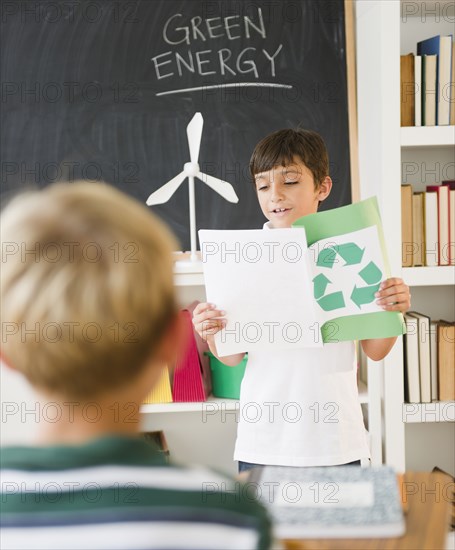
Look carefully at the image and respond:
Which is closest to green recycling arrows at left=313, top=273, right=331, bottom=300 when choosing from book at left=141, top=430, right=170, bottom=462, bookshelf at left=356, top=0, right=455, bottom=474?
bookshelf at left=356, top=0, right=455, bottom=474

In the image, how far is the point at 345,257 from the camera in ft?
5.37

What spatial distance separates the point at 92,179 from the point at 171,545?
7.03ft

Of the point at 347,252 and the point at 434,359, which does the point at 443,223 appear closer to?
the point at 434,359

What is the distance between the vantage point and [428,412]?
2424 millimetres

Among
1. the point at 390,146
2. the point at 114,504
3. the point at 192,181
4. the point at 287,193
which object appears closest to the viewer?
the point at 114,504

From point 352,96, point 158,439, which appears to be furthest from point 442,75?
point 158,439

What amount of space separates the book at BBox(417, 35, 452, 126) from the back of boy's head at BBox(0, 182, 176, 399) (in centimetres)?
195

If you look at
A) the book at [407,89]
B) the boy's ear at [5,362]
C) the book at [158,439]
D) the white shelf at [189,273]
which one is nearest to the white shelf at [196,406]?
the book at [158,439]

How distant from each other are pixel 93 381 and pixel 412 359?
193 cm

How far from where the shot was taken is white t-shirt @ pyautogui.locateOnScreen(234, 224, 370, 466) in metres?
1.64

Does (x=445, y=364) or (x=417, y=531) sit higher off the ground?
(x=417, y=531)

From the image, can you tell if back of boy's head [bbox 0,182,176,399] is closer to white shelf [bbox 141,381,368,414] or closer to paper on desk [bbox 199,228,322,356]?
paper on desk [bbox 199,228,322,356]

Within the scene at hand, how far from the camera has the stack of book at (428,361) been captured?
2.43 metres

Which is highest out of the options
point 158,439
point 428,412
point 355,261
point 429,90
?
point 429,90
